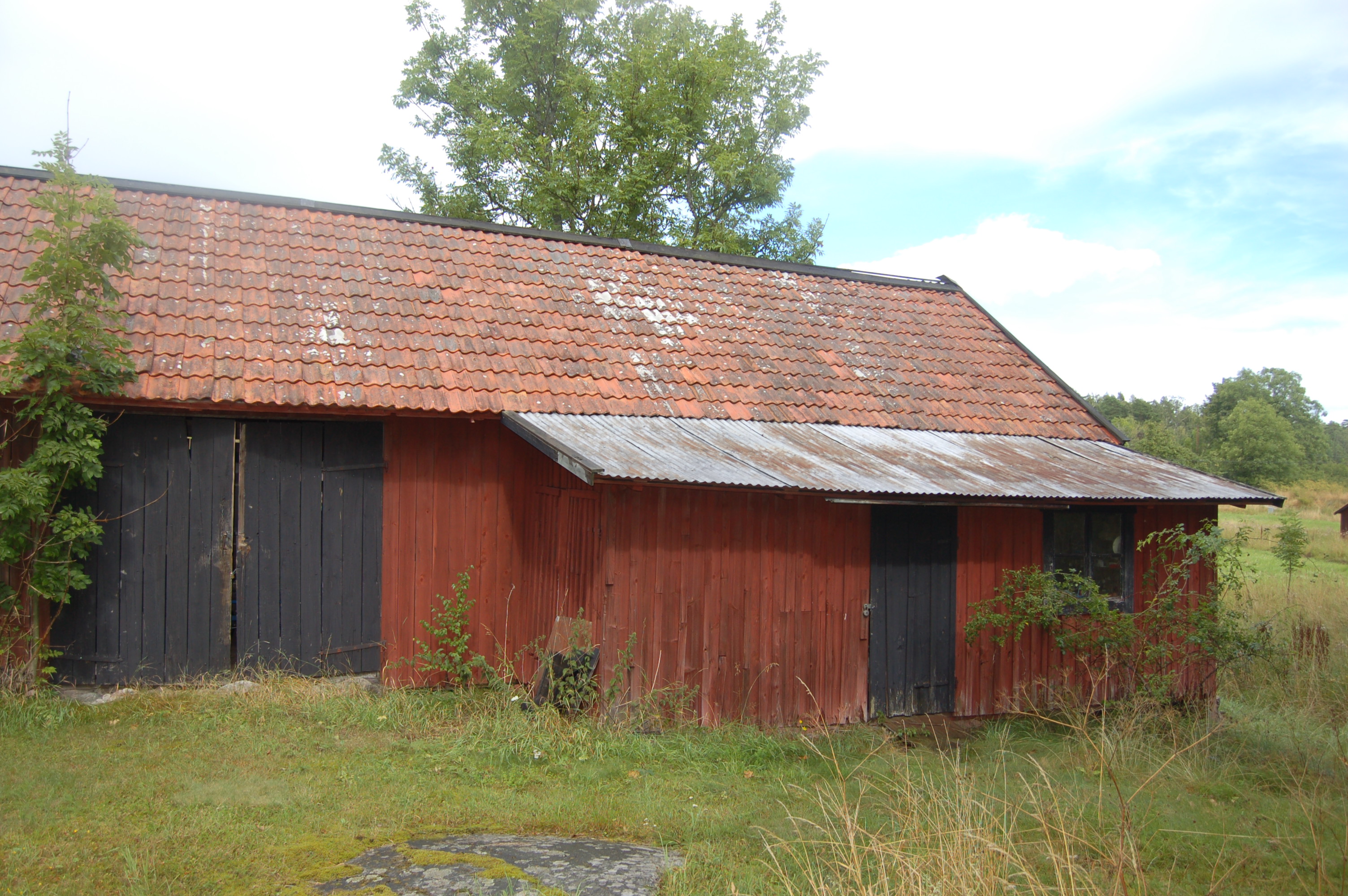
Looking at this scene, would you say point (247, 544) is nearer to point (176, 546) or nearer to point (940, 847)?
point (176, 546)

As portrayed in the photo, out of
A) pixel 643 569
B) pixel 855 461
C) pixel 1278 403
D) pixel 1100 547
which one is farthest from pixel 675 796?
pixel 1278 403

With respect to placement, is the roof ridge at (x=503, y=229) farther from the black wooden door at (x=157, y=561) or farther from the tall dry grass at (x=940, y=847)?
the tall dry grass at (x=940, y=847)

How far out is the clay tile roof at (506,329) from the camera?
799 centimetres

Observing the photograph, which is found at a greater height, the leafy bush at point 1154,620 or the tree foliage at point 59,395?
the tree foliage at point 59,395

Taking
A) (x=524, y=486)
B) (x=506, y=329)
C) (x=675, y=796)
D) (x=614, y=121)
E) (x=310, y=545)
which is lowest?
(x=675, y=796)

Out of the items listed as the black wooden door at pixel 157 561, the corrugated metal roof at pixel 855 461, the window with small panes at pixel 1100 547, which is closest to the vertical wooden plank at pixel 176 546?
the black wooden door at pixel 157 561

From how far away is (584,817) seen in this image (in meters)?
5.28

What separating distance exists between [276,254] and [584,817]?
6927 mm

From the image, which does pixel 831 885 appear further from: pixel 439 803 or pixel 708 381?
pixel 708 381

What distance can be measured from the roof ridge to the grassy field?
5048mm

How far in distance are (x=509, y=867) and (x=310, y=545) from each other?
14.7 ft

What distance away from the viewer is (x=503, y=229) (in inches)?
441

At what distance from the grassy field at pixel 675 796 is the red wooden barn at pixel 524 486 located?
0.66 metres

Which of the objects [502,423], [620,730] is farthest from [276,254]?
[620,730]
